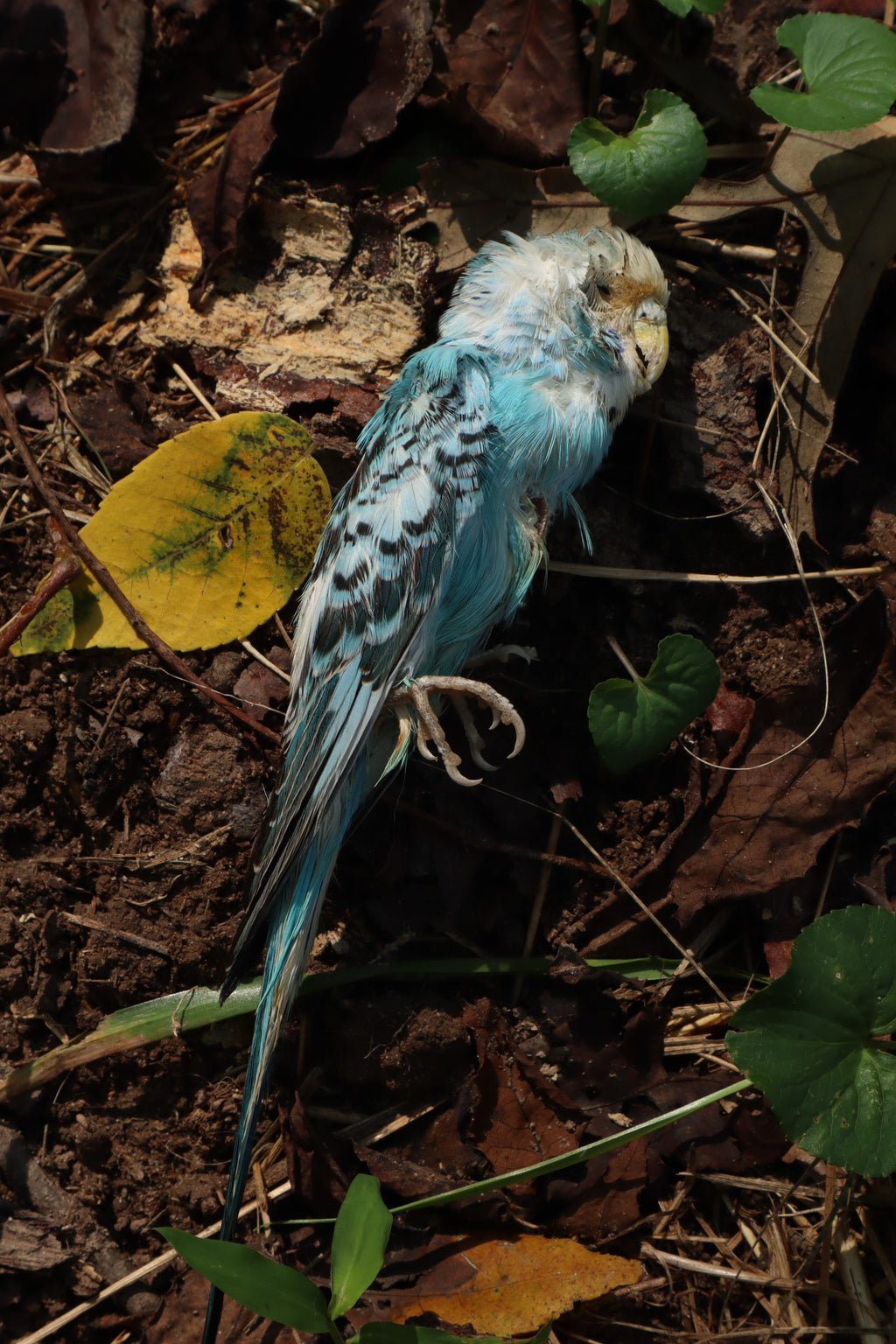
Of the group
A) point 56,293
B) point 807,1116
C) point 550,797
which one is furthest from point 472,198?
point 807,1116

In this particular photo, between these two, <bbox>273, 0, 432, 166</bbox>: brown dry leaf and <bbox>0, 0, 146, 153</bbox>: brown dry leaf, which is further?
<bbox>0, 0, 146, 153</bbox>: brown dry leaf

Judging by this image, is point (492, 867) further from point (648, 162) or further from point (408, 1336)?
point (648, 162)

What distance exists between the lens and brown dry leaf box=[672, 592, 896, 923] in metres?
2.80

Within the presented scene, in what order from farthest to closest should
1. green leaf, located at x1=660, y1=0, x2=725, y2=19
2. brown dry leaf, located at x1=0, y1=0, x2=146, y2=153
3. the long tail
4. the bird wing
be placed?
1. brown dry leaf, located at x1=0, y1=0, x2=146, y2=153
2. green leaf, located at x1=660, y1=0, x2=725, y2=19
3. the bird wing
4. the long tail

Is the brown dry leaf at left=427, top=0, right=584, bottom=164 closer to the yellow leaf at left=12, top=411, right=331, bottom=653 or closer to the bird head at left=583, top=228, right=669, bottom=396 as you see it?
the bird head at left=583, top=228, right=669, bottom=396

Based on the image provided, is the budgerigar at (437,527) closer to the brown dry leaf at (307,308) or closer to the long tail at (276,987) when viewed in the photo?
the long tail at (276,987)

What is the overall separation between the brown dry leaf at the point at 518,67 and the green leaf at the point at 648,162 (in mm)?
328

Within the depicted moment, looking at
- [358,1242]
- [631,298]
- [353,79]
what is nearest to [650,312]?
[631,298]

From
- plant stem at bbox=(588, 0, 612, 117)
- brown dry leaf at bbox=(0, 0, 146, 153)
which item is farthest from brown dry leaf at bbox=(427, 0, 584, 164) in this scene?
brown dry leaf at bbox=(0, 0, 146, 153)

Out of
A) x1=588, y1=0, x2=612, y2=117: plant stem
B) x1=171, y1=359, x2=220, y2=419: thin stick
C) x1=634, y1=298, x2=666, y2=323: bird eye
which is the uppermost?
x1=588, y1=0, x2=612, y2=117: plant stem

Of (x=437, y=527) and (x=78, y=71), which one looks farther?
(x=78, y=71)

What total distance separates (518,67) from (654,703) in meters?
2.20

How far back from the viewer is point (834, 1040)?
7.86ft

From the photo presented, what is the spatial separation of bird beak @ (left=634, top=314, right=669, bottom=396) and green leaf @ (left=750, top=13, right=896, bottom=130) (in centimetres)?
65
